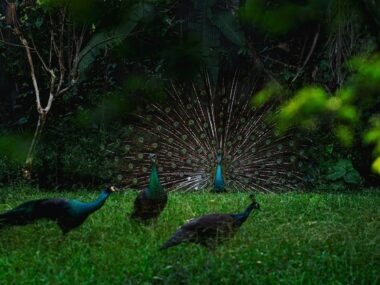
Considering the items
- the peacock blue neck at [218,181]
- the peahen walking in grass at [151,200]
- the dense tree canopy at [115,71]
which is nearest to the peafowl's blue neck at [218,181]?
the peacock blue neck at [218,181]

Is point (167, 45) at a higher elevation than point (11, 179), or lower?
higher

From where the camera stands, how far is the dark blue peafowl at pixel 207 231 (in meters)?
5.71

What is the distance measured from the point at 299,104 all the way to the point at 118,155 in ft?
25.4

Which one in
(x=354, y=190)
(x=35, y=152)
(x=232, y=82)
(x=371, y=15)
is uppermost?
(x=371, y=15)

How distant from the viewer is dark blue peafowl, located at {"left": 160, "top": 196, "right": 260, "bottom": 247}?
571 cm

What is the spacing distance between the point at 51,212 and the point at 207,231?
4.76 ft

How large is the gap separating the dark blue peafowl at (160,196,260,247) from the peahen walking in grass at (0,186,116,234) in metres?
1.04

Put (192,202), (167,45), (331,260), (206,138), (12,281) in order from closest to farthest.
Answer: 1. (12,281)
2. (331,260)
3. (192,202)
4. (206,138)
5. (167,45)

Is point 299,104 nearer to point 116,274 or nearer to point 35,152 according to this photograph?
point 116,274

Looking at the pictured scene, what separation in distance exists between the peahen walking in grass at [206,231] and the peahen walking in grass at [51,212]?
104cm

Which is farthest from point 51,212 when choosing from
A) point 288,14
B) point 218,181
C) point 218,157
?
point 218,157

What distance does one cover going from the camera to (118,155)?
1236cm

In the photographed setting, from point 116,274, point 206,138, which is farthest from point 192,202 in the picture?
point 116,274

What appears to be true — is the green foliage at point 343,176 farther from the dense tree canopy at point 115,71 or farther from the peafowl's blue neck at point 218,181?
the peafowl's blue neck at point 218,181
